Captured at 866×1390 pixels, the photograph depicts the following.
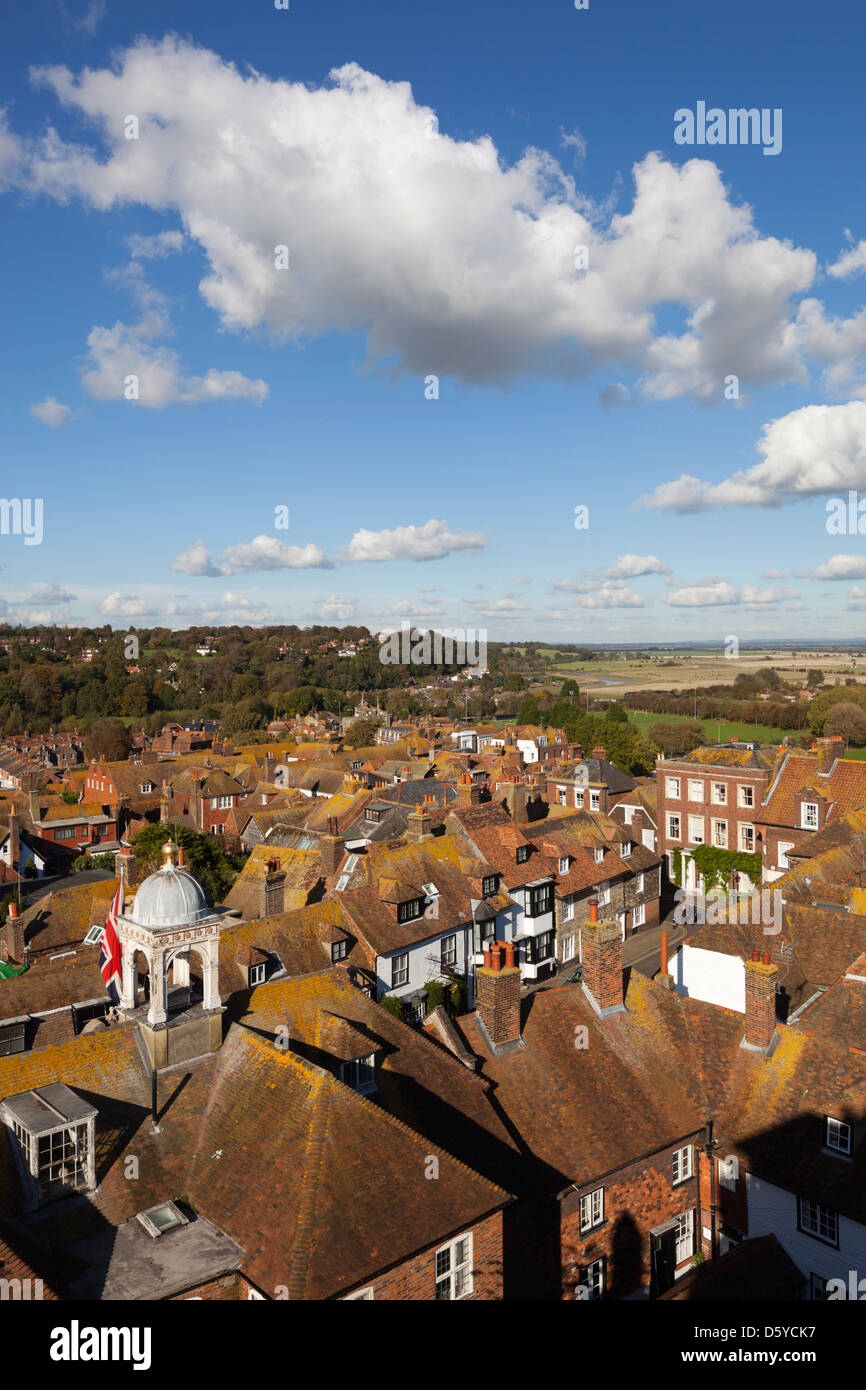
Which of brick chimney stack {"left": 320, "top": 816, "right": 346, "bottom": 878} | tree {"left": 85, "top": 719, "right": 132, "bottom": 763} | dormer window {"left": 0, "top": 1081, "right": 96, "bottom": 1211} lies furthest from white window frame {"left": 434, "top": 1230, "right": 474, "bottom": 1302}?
tree {"left": 85, "top": 719, "right": 132, "bottom": 763}

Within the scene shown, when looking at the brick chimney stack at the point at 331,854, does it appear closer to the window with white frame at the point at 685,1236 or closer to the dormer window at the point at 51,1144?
the window with white frame at the point at 685,1236

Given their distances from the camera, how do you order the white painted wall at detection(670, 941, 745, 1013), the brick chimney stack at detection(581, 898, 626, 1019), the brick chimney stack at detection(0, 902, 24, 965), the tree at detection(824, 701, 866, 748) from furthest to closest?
the tree at detection(824, 701, 866, 748) → the brick chimney stack at detection(0, 902, 24, 965) → the white painted wall at detection(670, 941, 745, 1013) → the brick chimney stack at detection(581, 898, 626, 1019)

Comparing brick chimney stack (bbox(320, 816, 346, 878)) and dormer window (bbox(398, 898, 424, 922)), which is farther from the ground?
brick chimney stack (bbox(320, 816, 346, 878))

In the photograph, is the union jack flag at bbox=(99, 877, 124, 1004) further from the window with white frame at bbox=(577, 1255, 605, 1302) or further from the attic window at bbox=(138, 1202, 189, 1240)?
the window with white frame at bbox=(577, 1255, 605, 1302)

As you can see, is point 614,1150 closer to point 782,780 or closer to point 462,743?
point 782,780

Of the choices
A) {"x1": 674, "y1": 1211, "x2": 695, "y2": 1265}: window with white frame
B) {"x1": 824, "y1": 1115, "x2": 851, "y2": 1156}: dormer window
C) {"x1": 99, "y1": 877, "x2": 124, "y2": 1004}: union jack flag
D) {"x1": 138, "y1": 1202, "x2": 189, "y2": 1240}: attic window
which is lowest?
{"x1": 674, "y1": 1211, "x2": 695, "y2": 1265}: window with white frame

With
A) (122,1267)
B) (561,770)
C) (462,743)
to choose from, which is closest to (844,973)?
(122,1267)
